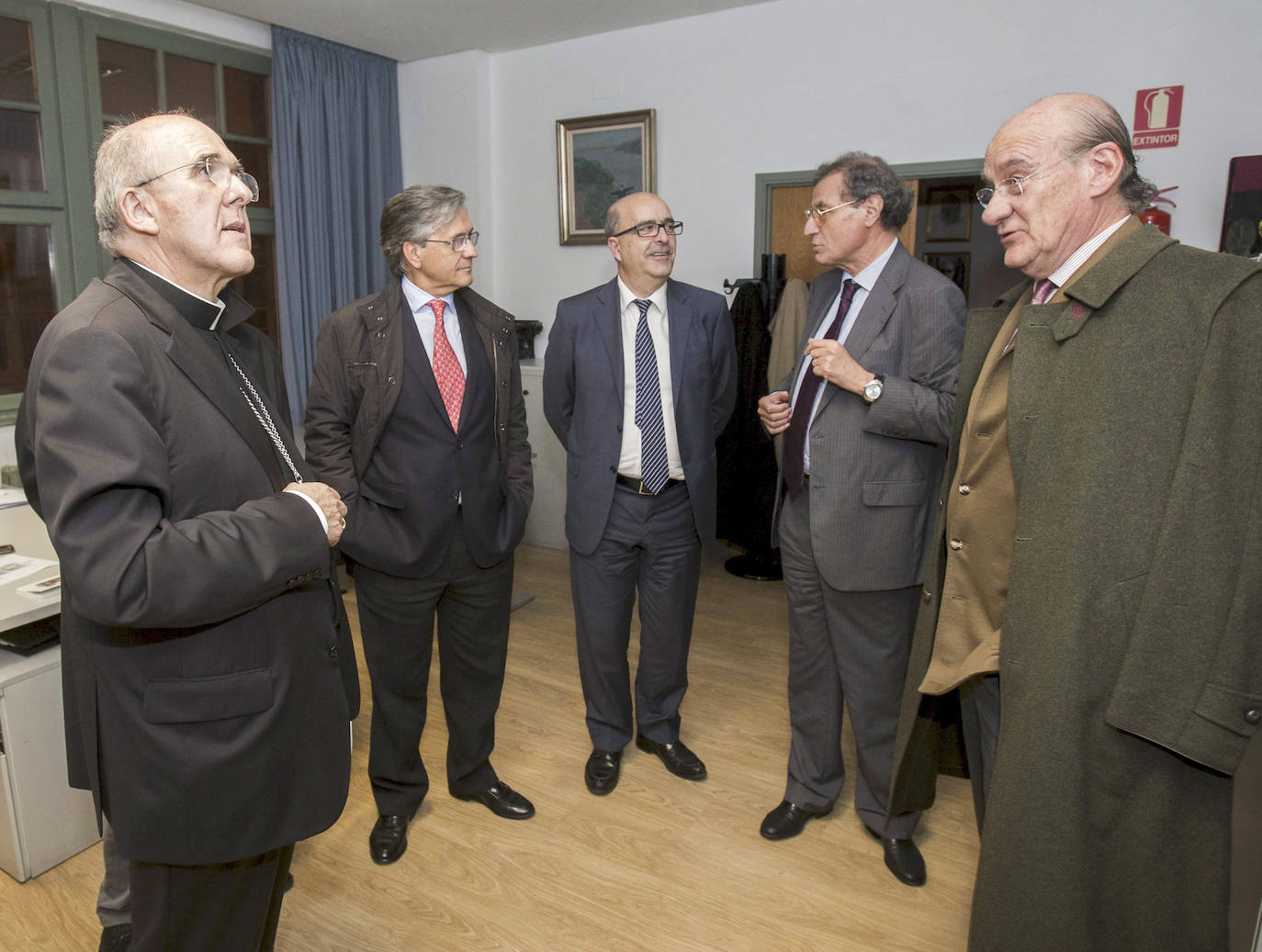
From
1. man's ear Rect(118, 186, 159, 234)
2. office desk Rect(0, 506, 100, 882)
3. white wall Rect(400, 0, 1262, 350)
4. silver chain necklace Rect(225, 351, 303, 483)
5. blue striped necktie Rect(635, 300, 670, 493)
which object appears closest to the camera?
man's ear Rect(118, 186, 159, 234)

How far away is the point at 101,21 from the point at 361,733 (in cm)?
341

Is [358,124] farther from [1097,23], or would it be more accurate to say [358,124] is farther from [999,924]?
[999,924]

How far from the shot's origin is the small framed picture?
400cm

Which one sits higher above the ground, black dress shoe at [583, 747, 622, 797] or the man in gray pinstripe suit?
the man in gray pinstripe suit

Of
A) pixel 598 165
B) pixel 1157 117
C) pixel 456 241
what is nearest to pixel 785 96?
pixel 598 165

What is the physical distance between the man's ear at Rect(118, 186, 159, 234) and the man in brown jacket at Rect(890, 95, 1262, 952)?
1365 mm

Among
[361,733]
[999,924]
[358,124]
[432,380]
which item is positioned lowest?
[361,733]

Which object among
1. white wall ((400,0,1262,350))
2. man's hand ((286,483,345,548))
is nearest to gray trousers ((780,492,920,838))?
man's hand ((286,483,345,548))

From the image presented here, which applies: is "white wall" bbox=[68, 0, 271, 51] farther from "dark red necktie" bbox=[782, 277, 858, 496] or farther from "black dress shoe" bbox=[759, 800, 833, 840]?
"black dress shoe" bbox=[759, 800, 833, 840]

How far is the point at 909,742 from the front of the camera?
6.11 feet

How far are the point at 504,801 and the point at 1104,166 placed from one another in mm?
2095

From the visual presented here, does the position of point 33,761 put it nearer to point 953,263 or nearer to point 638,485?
point 638,485

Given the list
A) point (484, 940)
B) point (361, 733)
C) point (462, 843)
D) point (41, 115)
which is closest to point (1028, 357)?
point (484, 940)

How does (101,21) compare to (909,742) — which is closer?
(909,742)
